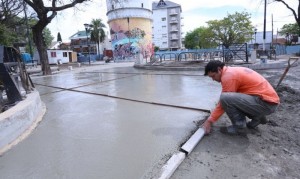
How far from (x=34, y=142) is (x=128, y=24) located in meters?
43.4

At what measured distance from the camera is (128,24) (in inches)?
1790

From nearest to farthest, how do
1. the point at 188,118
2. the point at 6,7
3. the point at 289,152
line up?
1. the point at 289,152
2. the point at 188,118
3. the point at 6,7

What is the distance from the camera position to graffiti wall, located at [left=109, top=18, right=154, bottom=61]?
45656 millimetres

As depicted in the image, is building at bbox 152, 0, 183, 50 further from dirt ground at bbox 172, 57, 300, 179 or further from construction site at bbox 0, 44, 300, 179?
dirt ground at bbox 172, 57, 300, 179

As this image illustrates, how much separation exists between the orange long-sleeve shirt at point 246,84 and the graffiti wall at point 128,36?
42.0 m

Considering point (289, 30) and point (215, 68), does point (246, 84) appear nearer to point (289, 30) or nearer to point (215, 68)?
point (215, 68)

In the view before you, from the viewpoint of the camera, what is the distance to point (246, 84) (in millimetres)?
3629

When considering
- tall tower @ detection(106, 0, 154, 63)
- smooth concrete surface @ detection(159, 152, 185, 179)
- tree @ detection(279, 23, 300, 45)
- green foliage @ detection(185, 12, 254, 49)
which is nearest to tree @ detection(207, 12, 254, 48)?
green foliage @ detection(185, 12, 254, 49)

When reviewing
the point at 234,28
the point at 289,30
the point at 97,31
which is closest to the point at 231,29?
the point at 234,28

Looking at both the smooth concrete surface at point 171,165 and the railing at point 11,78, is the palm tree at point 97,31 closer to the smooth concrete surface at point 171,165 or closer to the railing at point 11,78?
the railing at point 11,78

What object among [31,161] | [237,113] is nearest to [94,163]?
[31,161]

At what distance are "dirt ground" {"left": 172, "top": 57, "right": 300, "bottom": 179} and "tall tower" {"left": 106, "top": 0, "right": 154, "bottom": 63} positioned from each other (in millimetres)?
41374

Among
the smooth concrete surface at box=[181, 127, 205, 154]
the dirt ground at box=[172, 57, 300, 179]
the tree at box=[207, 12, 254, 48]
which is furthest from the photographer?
the tree at box=[207, 12, 254, 48]

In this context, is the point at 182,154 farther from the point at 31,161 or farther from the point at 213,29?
the point at 213,29
